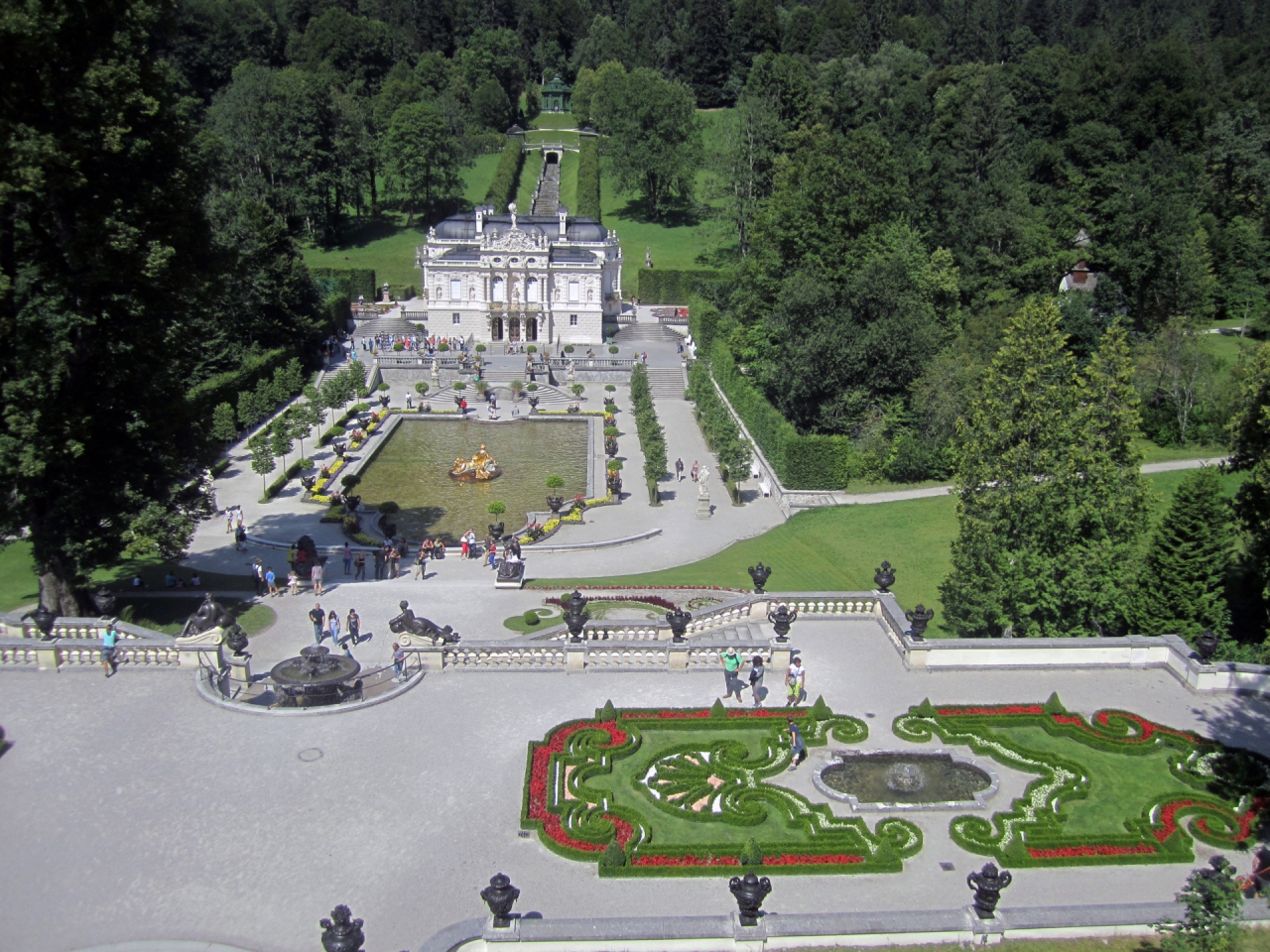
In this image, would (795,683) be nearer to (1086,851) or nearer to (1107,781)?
(1107,781)

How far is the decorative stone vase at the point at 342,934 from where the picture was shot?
54.7 feet

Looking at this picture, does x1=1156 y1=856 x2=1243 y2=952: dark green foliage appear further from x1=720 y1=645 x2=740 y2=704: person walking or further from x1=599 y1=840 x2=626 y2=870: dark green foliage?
x1=720 y1=645 x2=740 y2=704: person walking

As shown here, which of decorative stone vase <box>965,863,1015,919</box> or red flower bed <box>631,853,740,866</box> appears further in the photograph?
red flower bed <box>631,853,740,866</box>

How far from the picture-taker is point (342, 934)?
1672cm

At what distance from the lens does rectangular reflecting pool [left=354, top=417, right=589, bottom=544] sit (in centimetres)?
5072

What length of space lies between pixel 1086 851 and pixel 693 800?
26.7ft

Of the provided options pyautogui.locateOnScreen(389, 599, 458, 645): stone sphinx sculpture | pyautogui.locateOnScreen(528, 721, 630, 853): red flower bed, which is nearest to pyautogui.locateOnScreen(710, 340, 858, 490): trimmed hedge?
pyautogui.locateOnScreen(389, 599, 458, 645): stone sphinx sculpture

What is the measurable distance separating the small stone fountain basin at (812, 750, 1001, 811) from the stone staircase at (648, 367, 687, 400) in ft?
182

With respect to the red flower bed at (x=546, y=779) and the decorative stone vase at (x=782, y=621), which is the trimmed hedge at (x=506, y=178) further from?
the red flower bed at (x=546, y=779)

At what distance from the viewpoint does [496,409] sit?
73688 millimetres

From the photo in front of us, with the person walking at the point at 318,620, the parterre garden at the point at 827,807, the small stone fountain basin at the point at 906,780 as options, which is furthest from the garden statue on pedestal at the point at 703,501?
the small stone fountain basin at the point at 906,780

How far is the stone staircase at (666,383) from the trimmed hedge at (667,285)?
2598cm

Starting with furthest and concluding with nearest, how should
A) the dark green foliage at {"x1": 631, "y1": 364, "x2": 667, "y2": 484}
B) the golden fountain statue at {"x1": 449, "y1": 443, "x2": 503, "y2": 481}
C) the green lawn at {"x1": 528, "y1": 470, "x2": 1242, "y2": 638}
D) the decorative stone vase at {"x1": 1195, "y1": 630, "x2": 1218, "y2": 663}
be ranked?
the golden fountain statue at {"x1": 449, "y1": 443, "x2": 503, "y2": 481} → the dark green foliage at {"x1": 631, "y1": 364, "x2": 667, "y2": 484} → the green lawn at {"x1": 528, "y1": 470, "x2": 1242, "y2": 638} → the decorative stone vase at {"x1": 1195, "y1": 630, "x2": 1218, "y2": 663}

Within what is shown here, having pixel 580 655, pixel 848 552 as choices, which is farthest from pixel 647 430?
pixel 580 655
